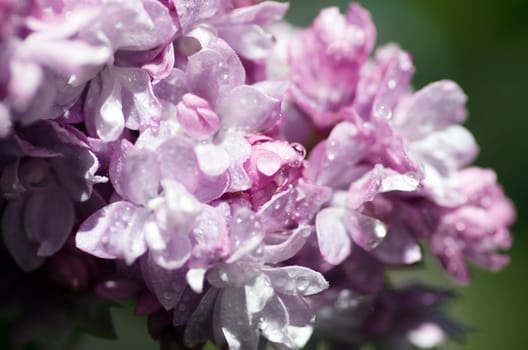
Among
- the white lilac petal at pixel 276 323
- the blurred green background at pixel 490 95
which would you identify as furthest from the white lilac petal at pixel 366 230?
the blurred green background at pixel 490 95

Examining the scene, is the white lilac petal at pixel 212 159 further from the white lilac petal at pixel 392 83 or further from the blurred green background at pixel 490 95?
the blurred green background at pixel 490 95

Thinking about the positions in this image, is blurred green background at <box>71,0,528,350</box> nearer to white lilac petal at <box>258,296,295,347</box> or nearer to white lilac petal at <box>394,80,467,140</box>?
white lilac petal at <box>394,80,467,140</box>

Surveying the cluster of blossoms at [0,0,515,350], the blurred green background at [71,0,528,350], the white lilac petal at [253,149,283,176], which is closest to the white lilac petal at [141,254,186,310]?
the cluster of blossoms at [0,0,515,350]

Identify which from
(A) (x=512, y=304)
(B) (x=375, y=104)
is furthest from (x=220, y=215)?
(A) (x=512, y=304)

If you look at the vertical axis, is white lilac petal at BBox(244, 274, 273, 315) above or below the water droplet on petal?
below

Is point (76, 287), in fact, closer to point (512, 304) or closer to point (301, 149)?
point (301, 149)

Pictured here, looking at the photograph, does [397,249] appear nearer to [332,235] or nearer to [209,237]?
[332,235]
